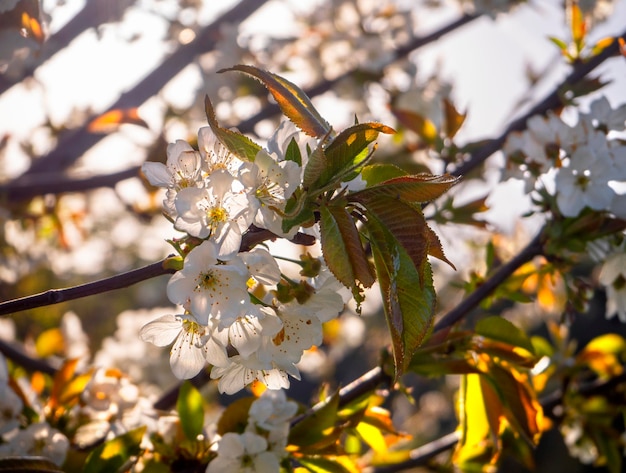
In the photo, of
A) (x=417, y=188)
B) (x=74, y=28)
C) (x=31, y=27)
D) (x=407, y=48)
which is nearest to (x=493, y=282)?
(x=417, y=188)

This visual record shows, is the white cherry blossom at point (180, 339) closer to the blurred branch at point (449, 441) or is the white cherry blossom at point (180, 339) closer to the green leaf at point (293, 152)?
the green leaf at point (293, 152)

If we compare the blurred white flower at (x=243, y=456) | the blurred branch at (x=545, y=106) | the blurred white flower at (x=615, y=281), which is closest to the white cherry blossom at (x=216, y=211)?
the blurred white flower at (x=243, y=456)

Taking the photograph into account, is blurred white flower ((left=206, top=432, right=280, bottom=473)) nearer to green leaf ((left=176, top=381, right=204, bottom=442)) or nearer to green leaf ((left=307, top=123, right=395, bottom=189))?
green leaf ((left=176, top=381, right=204, bottom=442))

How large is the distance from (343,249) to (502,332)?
463 mm

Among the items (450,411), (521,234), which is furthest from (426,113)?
(450,411)

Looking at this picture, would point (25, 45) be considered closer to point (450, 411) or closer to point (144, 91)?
point (144, 91)

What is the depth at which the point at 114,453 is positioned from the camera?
0.88 meters

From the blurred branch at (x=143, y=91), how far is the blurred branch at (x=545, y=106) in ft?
3.18

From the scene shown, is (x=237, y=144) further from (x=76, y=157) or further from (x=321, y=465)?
(x=76, y=157)

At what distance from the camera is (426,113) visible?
216cm

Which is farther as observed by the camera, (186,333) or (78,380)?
(78,380)

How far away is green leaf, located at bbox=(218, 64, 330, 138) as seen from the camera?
26.3 inches

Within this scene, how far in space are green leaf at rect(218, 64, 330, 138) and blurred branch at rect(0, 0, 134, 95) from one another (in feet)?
3.46

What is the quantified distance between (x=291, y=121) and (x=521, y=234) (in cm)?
219
